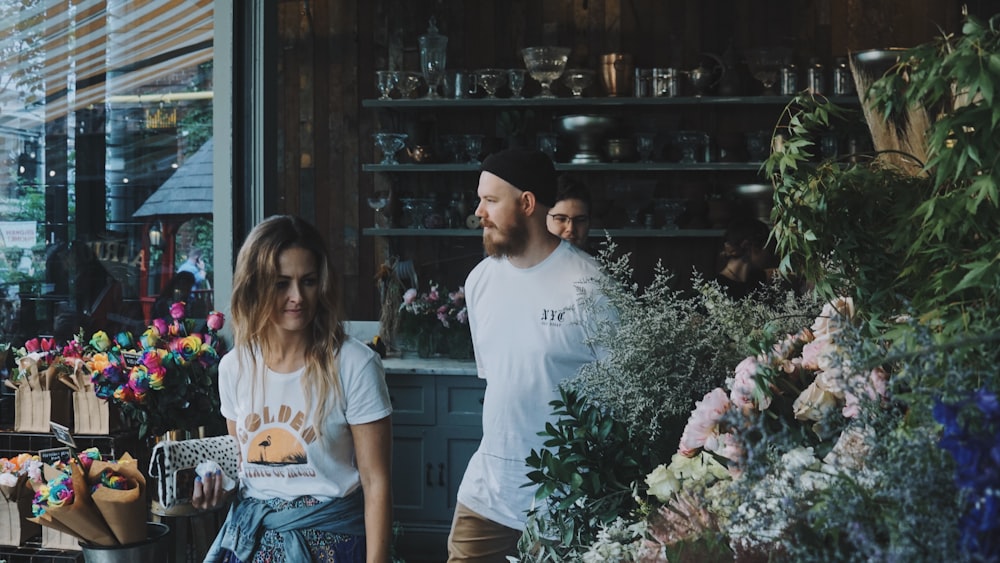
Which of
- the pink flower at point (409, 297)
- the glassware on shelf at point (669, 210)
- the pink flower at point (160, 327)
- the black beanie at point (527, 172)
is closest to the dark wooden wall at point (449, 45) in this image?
the glassware on shelf at point (669, 210)

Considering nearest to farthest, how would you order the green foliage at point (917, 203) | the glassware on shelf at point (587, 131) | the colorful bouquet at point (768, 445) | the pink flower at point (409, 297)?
the colorful bouquet at point (768, 445) < the green foliage at point (917, 203) < the pink flower at point (409, 297) < the glassware on shelf at point (587, 131)

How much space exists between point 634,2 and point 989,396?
5873mm

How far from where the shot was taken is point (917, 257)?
44.4 inches

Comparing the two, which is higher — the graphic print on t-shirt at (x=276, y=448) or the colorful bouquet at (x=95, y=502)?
the graphic print on t-shirt at (x=276, y=448)

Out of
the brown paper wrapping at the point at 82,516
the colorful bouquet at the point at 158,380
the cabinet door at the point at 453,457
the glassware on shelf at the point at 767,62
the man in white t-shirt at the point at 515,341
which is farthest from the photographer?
the glassware on shelf at the point at 767,62

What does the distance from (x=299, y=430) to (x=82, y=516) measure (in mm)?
817

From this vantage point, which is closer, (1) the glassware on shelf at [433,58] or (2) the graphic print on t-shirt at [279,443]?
(2) the graphic print on t-shirt at [279,443]

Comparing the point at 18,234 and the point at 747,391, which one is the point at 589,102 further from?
the point at 747,391

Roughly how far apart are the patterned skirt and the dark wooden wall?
14.0ft

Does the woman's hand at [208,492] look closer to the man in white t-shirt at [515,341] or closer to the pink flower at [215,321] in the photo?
the man in white t-shirt at [515,341]

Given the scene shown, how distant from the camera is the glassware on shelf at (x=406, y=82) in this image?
19.9 ft

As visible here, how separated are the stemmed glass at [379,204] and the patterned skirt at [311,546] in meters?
4.05

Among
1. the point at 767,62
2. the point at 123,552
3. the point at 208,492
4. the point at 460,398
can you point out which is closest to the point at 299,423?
the point at 208,492

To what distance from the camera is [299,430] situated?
7.25 feet
